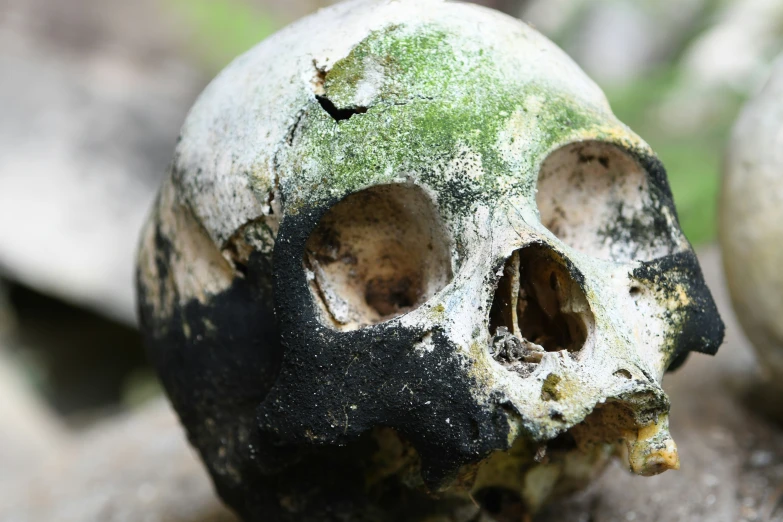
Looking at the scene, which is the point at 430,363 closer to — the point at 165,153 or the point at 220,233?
the point at 220,233

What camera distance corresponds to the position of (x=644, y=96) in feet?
14.9

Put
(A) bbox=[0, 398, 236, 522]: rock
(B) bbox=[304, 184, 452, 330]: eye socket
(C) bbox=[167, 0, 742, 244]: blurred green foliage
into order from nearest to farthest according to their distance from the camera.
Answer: (B) bbox=[304, 184, 452, 330]: eye socket, (A) bbox=[0, 398, 236, 522]: rock, (C) bbox=[167, 0, 742, 244]: blurred green foliage

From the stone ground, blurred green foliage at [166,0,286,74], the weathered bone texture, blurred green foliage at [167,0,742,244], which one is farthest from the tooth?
blurred green foliage at [166,0,286,74]

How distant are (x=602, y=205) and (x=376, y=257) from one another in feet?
1.23

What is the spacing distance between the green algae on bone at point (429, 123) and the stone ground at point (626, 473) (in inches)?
31.3

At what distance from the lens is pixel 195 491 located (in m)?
2.10

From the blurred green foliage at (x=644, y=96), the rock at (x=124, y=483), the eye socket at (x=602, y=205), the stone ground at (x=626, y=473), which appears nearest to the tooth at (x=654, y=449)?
the eye socket at (x=602, y=205)

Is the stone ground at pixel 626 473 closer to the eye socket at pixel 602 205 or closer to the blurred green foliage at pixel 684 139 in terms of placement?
the blurred green foliage at pixel 684 139

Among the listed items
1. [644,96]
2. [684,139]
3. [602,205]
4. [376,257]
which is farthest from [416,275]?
[644,96]

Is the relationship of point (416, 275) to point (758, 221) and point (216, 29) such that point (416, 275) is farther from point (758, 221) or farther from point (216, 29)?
point (216, 29)

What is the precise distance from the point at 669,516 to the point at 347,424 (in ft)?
2.64

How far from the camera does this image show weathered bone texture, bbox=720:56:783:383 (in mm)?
1598

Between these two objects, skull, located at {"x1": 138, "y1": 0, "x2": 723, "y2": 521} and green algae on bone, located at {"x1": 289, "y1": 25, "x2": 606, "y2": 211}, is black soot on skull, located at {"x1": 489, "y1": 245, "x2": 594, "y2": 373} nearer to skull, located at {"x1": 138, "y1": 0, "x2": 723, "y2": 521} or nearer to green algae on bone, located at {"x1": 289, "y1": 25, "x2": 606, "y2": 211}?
skull, located at {"x1": 138, "y1": 0, "x2": 723, "y2": 521}

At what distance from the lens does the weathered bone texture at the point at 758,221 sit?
1.60 m
